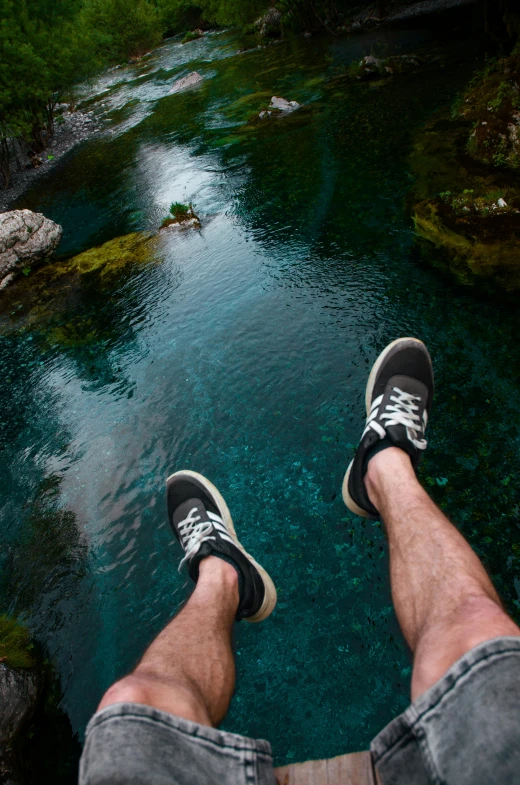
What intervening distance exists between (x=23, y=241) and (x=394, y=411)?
7753 millimetres

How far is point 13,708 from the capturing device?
2332 mm

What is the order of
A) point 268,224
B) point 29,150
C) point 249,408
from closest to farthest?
point 249,408 < point 268,224 < point 29,150

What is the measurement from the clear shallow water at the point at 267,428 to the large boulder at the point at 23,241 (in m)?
0.75

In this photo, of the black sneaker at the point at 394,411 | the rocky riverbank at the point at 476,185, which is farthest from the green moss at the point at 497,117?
the black sneaker at the point at 394,411

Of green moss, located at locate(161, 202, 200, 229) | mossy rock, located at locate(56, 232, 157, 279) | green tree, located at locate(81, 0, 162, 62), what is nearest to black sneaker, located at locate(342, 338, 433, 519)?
mossy rock, located at locate(56, 232, 157, 279)

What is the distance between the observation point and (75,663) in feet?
8.69

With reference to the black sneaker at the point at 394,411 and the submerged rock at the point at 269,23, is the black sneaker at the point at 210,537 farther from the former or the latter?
the submerged rock at the point at 269,23

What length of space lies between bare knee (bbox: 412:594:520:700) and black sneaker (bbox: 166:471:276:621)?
3.22ft

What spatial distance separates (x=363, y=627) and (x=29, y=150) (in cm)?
2004

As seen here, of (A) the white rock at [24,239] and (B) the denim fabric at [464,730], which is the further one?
(A) the white rock at [24,239]

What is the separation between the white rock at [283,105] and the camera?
11.4m

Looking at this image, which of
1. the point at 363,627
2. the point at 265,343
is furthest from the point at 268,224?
the point at 363,627

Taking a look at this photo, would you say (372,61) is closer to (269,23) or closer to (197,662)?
(197,662)

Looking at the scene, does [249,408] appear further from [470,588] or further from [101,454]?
[470,588]
